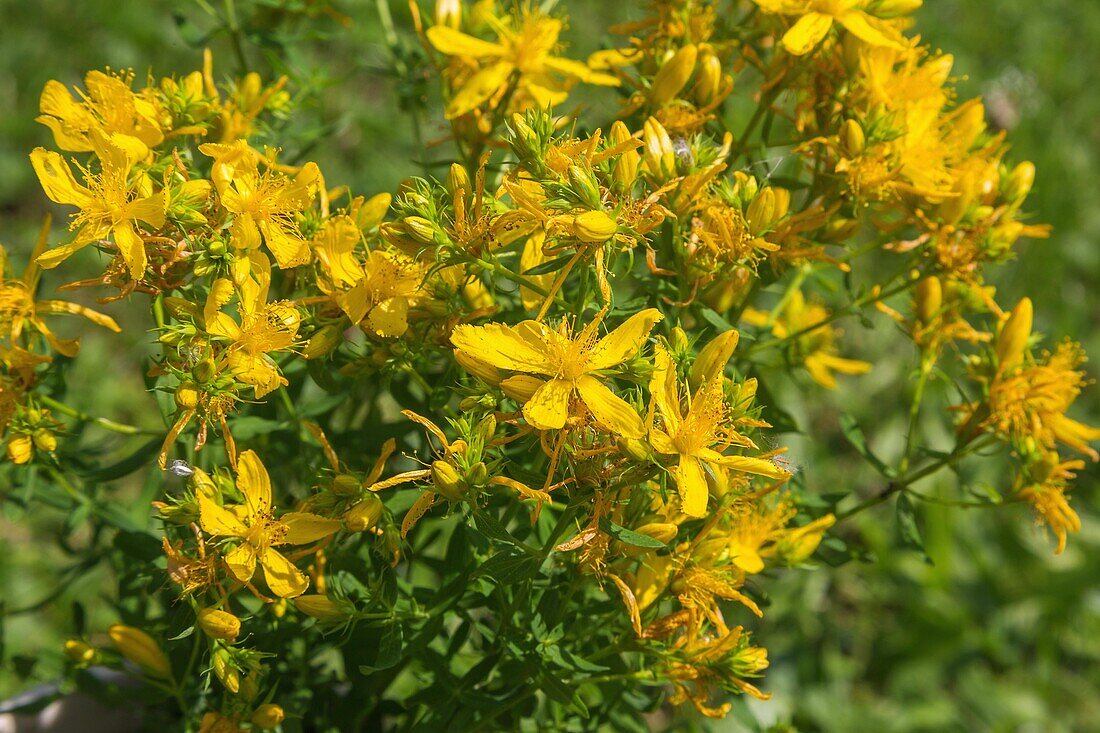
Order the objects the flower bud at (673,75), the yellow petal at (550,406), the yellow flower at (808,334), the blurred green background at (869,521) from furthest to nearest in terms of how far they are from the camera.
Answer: the blurred green background at (869,521) < the yellow flower at (808,334) < the flower bud at (673,75) < the yellow petal at (550,406)

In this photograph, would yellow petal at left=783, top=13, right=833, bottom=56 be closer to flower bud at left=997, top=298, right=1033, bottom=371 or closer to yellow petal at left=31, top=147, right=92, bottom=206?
flower bud at left=997, top=298, right=1033, bottom=371

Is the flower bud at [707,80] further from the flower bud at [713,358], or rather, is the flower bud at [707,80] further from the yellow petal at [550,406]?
the yellow petal at [550,406]

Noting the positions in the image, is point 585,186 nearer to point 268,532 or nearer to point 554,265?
point 554,265

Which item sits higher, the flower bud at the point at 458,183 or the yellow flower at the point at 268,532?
the flower bud at the point at 458,183

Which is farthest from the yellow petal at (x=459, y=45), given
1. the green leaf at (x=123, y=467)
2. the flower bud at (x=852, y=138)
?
the green leaf at (x=123, y=467)

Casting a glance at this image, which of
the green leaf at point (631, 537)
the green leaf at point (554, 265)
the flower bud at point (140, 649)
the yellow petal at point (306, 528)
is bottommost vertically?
the flower bud at point (140, 649)

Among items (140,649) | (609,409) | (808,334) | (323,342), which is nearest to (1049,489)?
(808,334)
